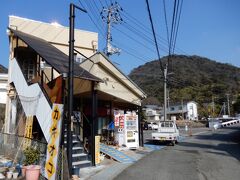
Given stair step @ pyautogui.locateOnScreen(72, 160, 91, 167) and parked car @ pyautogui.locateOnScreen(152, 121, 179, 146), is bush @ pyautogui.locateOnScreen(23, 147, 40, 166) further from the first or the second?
parked car @ pyautogui.locateOnScreen(152, 121, 179, 146)

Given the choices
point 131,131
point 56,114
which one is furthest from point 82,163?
point 131,131

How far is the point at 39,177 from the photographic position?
364 inches

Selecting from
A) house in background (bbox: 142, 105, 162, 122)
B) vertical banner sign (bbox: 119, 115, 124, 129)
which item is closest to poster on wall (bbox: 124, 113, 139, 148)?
vertical banner sign (bbox: 119, 115, 124, 129)

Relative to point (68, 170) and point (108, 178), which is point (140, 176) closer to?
point (108, 178)

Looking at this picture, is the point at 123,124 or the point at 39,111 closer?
the point at 39,111

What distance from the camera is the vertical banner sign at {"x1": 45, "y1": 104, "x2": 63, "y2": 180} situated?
8391 mm

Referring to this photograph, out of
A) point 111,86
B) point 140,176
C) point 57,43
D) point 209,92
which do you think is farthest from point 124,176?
point 209,92

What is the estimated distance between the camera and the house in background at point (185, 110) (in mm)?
85062

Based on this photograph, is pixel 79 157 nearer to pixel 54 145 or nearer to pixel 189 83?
pixel 54 145

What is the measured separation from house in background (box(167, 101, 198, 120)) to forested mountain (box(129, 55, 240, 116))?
5.81m

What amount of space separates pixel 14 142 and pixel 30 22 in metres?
9.03

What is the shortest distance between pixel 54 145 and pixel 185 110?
8006 cm

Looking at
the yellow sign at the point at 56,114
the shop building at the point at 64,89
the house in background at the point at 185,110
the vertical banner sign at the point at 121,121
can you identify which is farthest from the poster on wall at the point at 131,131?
the house in background at the point at 185,110

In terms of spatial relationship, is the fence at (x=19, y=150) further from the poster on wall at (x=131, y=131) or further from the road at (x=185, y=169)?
the poster on wall at (x=131, y=131)
